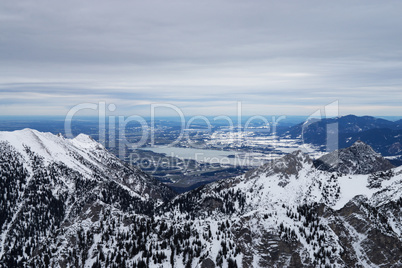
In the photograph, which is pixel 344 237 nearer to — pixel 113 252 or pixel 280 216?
pixel 280 216

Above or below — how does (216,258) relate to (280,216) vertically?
below

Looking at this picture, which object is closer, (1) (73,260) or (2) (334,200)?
(1) (73,260)

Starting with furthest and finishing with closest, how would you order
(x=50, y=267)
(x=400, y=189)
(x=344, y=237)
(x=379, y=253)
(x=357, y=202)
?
(x=400, y=189)
(x=357, y=202)
(x=344, y=237)
(x=379, y=253)
(x=50, y=267)

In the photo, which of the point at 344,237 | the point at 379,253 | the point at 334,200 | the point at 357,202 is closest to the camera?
the point at 379,253

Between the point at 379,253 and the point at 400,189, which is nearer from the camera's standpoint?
the point at 379,253

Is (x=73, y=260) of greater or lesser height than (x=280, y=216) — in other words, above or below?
below

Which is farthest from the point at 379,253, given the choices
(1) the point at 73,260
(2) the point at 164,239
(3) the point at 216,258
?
(1) the point at 73,260

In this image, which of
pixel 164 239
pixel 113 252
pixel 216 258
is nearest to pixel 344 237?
pixel 216 258

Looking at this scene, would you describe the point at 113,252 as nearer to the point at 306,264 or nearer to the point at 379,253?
the point at 306,264

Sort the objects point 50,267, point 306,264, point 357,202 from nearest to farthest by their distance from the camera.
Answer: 1. point 306,264
2. point 50,267
3. point 357,202
